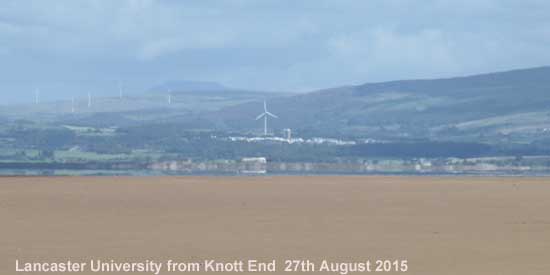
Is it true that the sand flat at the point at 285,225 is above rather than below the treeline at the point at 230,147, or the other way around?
below

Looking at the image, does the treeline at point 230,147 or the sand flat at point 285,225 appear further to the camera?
the treeline at point 230,147

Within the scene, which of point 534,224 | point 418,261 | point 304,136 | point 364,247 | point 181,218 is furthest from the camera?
point 304,136

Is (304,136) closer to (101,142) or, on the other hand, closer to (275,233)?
(101,142)

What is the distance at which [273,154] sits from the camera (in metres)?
114

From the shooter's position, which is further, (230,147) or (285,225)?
(230,147)

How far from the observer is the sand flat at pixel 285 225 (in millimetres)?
23391

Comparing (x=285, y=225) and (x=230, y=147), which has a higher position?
(x=230, y=147)

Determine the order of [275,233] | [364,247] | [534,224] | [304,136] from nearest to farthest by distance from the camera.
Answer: [364,247] < [275,233] < [534,224] < [304,136]

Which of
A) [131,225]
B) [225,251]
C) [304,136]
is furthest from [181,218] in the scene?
[304,136]

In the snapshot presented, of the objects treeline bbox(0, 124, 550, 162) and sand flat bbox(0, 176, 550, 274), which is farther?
treeline bbox(0, 124, 550, 162)

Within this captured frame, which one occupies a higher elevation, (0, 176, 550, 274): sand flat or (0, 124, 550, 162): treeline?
(0, 124, 550, 162): treeline

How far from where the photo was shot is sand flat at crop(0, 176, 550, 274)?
23391 mm

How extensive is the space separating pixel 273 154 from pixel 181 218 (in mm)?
82759

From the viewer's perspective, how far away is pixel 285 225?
28.9 meters
